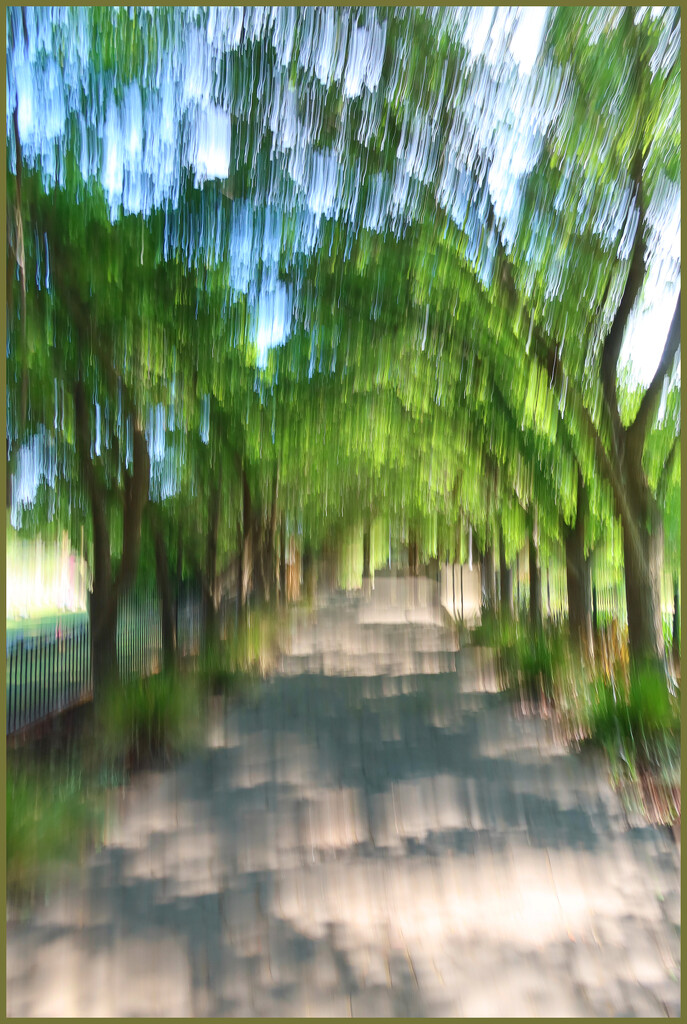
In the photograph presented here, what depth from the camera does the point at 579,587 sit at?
39.6ft

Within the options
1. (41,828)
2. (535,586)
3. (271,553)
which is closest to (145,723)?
(41,828)

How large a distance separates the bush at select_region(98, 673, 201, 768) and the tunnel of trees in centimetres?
77

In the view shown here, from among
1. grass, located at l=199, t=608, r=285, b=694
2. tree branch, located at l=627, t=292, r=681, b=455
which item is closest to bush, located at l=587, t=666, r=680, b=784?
tree branch, located at l=627, t=292, r=681, b=455

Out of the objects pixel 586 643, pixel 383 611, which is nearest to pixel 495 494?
pixel 586 643

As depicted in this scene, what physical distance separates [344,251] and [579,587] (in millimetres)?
6882

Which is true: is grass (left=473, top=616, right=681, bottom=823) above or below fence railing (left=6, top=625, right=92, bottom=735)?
below

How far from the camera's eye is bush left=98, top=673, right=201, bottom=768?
7712mm

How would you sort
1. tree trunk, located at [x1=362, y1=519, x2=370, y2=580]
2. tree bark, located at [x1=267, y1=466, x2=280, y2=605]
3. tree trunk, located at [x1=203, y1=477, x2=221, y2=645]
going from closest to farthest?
tree trunk, located at [x1=203, y1=477, x2=221, y2=645] < tree bark, located at [x1=267, y1=466, x2=280, y2=605] < tree trunk, located at [x1=362, y1=519, x2=370, y2=580]

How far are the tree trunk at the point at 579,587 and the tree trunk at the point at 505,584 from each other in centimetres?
745

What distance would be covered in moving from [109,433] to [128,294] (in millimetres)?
1896

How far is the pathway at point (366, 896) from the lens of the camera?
3.69 metres

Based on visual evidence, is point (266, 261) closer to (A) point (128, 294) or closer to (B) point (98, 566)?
(A) point (128, 294)

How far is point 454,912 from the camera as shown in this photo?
4.50 meters

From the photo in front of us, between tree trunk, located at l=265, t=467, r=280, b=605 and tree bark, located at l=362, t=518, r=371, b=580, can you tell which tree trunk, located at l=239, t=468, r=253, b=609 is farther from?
tree bark, located at l=362, t=518, r=371, b=580
